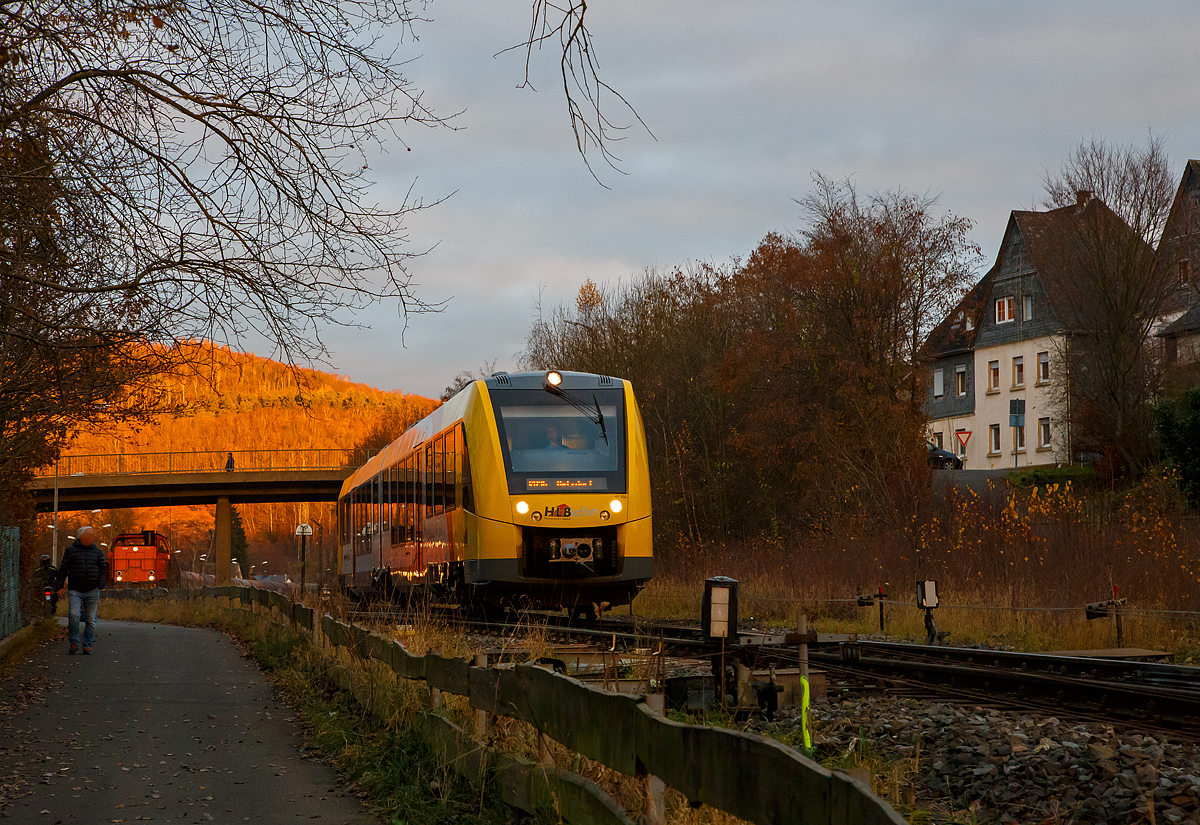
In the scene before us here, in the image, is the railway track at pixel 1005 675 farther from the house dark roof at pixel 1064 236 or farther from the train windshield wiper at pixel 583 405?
the house dark roof at pixel 1064 236

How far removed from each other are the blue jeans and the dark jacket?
190 mm

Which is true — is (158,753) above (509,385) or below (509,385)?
below

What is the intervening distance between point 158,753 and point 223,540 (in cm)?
7226

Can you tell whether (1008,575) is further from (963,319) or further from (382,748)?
(963,319)

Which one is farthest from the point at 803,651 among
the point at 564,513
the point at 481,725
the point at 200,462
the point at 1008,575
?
the point at 200,462

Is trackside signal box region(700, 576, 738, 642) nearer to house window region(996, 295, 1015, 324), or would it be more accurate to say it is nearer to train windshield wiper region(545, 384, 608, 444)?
train windshield wiper region(545, 384, 608, 444)

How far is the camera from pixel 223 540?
78875 mm

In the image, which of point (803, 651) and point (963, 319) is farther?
point (963, 319)

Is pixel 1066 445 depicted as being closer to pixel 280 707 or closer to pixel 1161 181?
pixel 1161 181

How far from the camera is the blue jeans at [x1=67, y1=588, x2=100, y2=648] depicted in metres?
19.7

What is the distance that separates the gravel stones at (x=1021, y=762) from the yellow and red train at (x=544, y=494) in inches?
318

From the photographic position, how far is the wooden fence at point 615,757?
→ 3.61m

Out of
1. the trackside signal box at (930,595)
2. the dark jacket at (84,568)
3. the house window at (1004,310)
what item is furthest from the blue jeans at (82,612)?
the house window at (1004,310)

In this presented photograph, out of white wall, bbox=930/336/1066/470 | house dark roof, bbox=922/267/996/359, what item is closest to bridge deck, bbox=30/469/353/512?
white wall, bbox=930/336/1066/470
